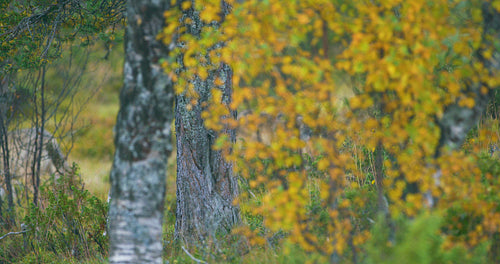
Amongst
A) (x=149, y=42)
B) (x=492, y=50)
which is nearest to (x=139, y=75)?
(x=149, y=42)

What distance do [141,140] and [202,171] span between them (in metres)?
1.32

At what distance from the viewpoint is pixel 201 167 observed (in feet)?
14.9

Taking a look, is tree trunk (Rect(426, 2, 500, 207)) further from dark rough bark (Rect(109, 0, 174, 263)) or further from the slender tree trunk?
the slender tree trunk

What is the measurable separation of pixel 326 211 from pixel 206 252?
3.80ft

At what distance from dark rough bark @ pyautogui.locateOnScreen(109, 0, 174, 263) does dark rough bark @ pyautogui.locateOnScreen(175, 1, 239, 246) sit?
1130 mm

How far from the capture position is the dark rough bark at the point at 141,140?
328 cm

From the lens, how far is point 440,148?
3.29 metres

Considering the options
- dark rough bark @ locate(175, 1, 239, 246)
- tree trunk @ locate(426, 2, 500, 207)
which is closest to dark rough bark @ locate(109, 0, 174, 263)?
dark rough bark @ locate(175, 1, 239, 246)

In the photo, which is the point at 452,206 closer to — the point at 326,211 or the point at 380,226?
the point at 380,226

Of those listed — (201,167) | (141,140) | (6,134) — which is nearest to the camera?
(141,140)

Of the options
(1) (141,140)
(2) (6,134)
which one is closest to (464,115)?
(1) (141,140)

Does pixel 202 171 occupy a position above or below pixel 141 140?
below

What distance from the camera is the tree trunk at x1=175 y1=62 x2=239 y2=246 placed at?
14.8 feet

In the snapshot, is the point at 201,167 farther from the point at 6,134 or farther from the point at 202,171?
the point at 6,134
